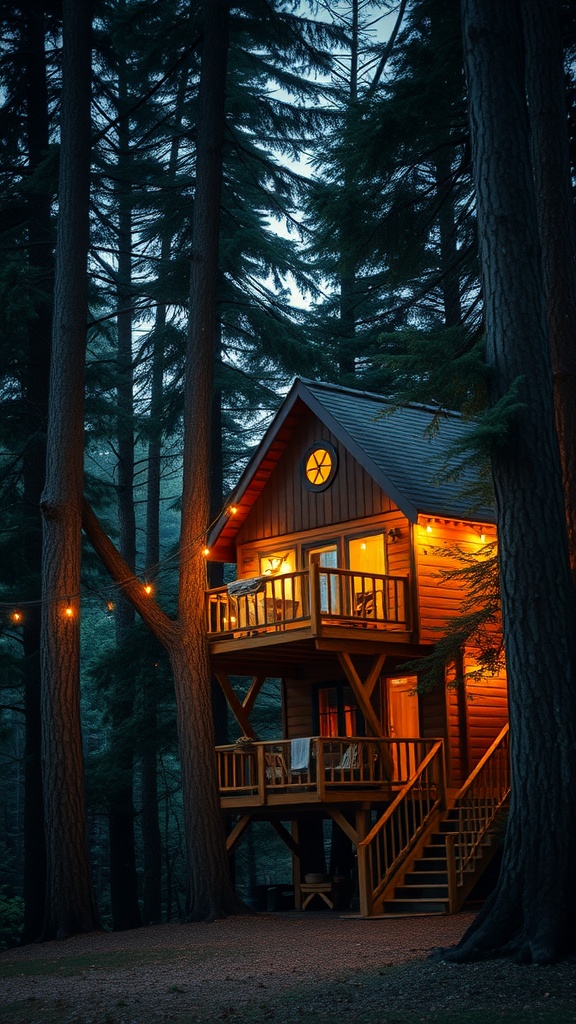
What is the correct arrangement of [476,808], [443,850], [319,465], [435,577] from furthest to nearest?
[319,465] < [435,577] < [443,850] < [476,808]

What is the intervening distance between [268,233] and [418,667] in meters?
14.2

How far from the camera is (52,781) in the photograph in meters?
18.8

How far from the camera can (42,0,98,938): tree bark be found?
18625 millimetres

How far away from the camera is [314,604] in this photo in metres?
19.4

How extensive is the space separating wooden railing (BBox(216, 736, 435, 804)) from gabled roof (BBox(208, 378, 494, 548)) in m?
4.06

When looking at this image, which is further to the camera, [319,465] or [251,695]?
[319,465]

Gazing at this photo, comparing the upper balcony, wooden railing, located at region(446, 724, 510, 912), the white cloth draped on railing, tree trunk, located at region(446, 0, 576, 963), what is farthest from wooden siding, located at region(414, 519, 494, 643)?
tree trunk, located at region(446, 0, 576, 963)

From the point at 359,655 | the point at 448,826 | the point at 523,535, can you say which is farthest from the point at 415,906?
the point at 523,535

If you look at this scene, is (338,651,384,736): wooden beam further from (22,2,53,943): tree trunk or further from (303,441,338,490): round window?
(22,2,53,943): tree trunk

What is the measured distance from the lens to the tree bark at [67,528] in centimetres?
1862

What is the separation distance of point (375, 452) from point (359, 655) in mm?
3816

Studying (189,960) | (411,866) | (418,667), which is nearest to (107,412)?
(418,667)

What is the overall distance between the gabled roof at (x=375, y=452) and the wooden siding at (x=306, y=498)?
0.78 ft

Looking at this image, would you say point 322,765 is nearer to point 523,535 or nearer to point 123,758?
point 123,758
